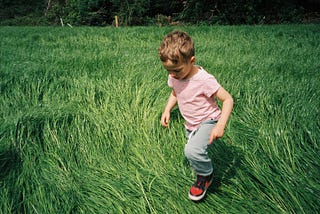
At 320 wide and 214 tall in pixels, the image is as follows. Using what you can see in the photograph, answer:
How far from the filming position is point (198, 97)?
1639 millimetres

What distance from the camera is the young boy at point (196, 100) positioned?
1.48 m

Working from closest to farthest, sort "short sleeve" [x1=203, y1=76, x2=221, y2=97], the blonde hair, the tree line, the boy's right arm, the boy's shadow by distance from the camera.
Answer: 1. the blonde hair
2. "short sleeve" [x1=203, y1=76, x2=221, y2=97]
3. the boy's shadow
4. the boy's right arm
5. the tree line

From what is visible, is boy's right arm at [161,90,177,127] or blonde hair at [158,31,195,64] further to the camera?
boy's right arm at [161,90,177,127]

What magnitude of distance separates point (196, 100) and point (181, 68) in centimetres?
24

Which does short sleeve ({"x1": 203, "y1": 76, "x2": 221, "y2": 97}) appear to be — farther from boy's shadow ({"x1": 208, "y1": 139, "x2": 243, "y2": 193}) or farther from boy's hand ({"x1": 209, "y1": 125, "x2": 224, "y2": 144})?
boy's shadow ({"x1": 208, "y1": 139, "x2": 243, "y2": 193})

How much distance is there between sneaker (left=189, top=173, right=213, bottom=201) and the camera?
59.6 inches

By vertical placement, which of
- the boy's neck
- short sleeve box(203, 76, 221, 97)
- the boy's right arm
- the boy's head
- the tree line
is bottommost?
the tree line

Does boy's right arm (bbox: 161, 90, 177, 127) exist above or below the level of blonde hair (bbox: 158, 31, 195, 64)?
below

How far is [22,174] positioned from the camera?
5.45ft

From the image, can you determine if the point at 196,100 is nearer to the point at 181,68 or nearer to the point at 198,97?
the point at 198,97

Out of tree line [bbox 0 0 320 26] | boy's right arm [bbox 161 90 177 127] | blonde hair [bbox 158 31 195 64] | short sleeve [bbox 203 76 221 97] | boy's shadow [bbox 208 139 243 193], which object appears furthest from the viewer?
tree line [bbox 0 0 320 26]

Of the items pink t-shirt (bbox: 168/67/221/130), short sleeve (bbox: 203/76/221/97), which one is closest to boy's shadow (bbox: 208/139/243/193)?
pink t-shirt (bbox: 168/67/221/130)

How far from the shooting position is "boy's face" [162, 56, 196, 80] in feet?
4.94

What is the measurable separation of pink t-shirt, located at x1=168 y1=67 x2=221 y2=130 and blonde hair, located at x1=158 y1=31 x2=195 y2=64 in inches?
6.7
